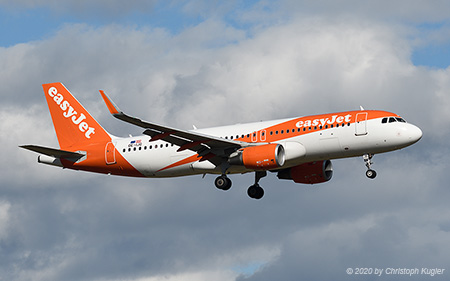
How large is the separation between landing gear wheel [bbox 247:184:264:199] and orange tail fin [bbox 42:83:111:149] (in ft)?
35.9

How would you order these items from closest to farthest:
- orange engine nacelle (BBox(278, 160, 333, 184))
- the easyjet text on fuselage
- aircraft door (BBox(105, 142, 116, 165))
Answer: the easyjet text on fuselage → orange engine nacelle (BBox(278, 160, 333, 184)) → aircraft door (BBox(105, 142, 116, 165))

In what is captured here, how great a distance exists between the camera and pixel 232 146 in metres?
55.1

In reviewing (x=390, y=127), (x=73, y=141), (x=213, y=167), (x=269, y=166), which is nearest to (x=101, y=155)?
(x=73, y=141)

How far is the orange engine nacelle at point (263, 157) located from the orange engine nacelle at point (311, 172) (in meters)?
6.44

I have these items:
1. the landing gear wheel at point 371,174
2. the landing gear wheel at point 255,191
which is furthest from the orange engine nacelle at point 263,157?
the landing gear wheel at point 255,191

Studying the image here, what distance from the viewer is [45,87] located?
66062 millimetres

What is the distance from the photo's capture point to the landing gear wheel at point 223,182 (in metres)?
56.8

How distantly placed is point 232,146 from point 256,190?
268 inches

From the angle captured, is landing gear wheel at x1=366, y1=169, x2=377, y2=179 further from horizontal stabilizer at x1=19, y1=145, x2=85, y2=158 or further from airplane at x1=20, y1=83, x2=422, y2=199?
horizontal stabilizer at x1=19, y1=145, x2=85, y2=158

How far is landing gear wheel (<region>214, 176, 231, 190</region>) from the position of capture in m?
56.8

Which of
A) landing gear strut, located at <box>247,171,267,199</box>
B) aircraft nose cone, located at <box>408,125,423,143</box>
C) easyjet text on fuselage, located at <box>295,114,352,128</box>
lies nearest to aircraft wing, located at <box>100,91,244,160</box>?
easyjet text on fuselage, located at <box>295,114,352,128</box>

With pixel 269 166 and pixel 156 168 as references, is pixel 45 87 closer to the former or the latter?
pixel 156 168

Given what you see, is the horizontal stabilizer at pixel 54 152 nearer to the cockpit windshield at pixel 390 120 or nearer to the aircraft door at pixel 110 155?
the aircraft door at pixel 110 155

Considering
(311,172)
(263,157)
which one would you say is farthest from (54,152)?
(311,172)
